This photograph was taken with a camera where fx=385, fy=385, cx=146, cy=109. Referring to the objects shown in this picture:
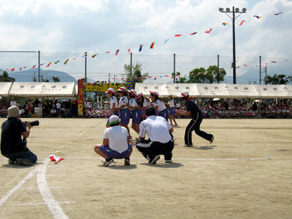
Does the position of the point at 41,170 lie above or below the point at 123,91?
below

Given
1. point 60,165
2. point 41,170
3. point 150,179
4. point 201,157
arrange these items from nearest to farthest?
1. point 150,179
2. point 41,170
3. point 60,165
4. point 201,157

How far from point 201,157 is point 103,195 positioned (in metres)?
4.66

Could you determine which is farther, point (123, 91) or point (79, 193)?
point (123, 91)

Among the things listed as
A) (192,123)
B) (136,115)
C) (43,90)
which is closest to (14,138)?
(136,115)

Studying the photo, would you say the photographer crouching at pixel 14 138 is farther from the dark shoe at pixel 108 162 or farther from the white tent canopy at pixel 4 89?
the white tent canopy at pixel 4 89

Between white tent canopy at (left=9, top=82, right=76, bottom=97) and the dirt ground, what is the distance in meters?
25.9

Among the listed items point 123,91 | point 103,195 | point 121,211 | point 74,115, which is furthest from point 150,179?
point 74,115

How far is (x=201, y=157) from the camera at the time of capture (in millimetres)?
9617

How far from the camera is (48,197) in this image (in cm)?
527

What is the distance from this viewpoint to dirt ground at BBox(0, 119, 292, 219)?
4.65 meters

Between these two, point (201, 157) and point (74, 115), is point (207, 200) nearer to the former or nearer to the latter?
point (201, 157)

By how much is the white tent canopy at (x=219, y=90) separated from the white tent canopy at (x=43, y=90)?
6.32 metres

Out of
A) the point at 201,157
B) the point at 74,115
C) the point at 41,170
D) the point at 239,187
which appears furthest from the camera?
the point at 74,115

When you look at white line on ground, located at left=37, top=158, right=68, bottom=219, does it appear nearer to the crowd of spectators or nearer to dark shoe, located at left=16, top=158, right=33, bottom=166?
dark shoe, located at left=16, top=158, right=33, bottom=166
